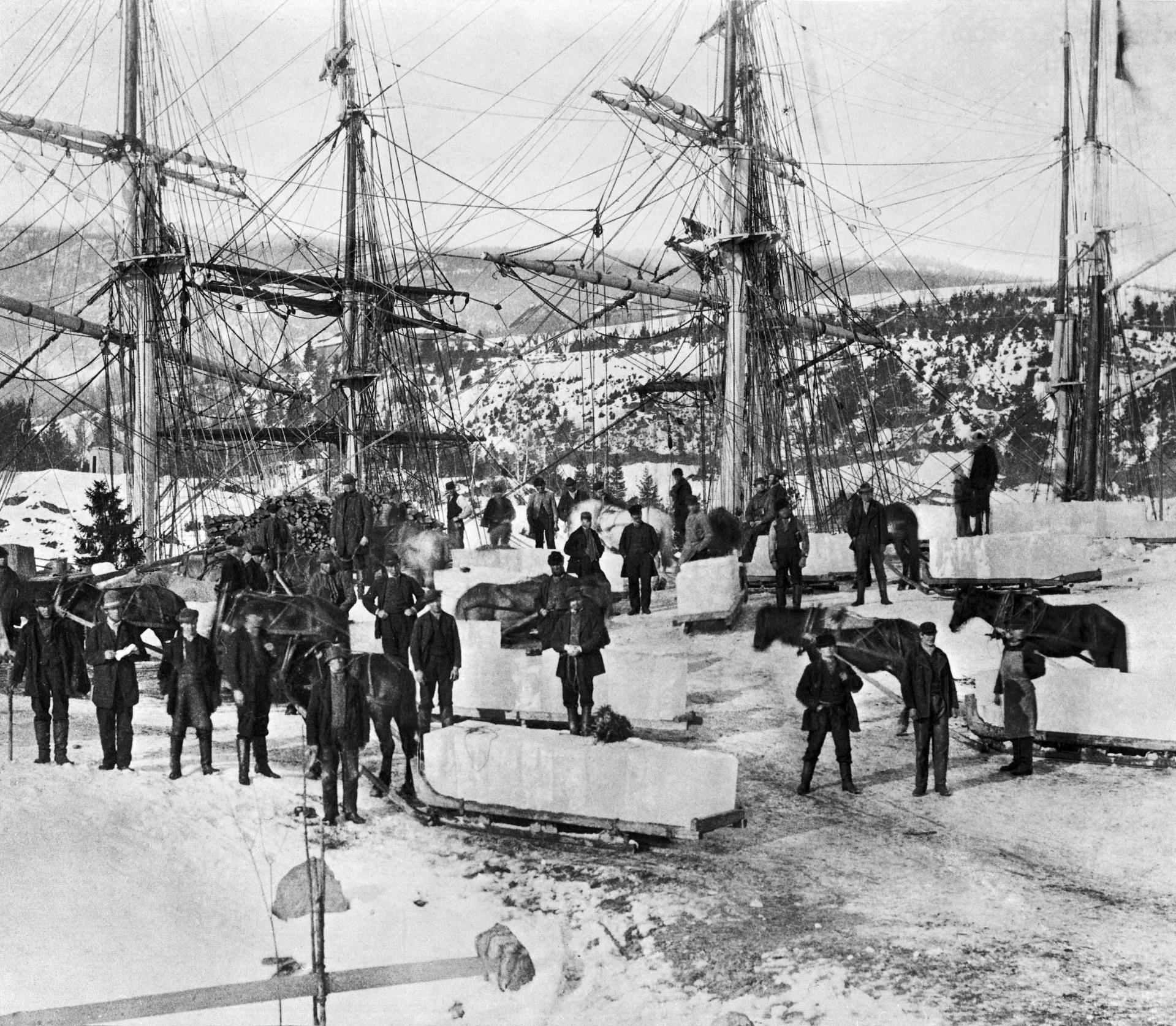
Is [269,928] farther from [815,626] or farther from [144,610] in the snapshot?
[815,626]

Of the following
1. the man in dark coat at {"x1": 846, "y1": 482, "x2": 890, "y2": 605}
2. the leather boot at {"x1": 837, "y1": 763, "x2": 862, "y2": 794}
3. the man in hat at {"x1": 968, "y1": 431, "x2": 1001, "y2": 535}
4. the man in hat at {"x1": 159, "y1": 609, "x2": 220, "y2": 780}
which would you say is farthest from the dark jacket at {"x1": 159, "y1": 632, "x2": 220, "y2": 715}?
the man in hat at {"x1": 968, "y1": 431, "x2": 1001, "y2": 535}

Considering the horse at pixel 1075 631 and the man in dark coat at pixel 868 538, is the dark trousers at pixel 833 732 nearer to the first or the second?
the horse at pixel 1075 631

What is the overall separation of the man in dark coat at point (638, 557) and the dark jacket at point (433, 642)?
521 cm

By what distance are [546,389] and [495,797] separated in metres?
51.4

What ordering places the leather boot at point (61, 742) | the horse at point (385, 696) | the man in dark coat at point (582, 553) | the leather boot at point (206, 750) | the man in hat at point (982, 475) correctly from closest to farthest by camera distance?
the horse at point (385, 696), the leather boot at point (61, 742), the leather boot at point (206, 750), the man in dark coat at point (582, 553), the man in hat at point (982, 475)

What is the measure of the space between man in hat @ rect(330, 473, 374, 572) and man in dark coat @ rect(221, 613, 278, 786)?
3794mm

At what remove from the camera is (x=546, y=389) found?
59.3m

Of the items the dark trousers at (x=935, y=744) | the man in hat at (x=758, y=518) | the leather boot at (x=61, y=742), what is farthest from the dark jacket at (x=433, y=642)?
the man in hat at (x=758, y=518)

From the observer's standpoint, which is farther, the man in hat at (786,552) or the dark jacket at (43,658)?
the man in hat at (786,552)

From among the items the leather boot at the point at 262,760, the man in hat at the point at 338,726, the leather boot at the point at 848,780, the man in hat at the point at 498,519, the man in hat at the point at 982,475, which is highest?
the man in hat at the point at 982,475

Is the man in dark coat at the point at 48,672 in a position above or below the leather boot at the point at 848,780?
above

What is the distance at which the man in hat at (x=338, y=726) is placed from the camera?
342 inches

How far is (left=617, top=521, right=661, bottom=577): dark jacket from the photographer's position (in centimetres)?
1539

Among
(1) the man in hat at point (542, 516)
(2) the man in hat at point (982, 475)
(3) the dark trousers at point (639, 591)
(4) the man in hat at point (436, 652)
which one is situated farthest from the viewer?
(1) the man in hat at point (542, 516)
